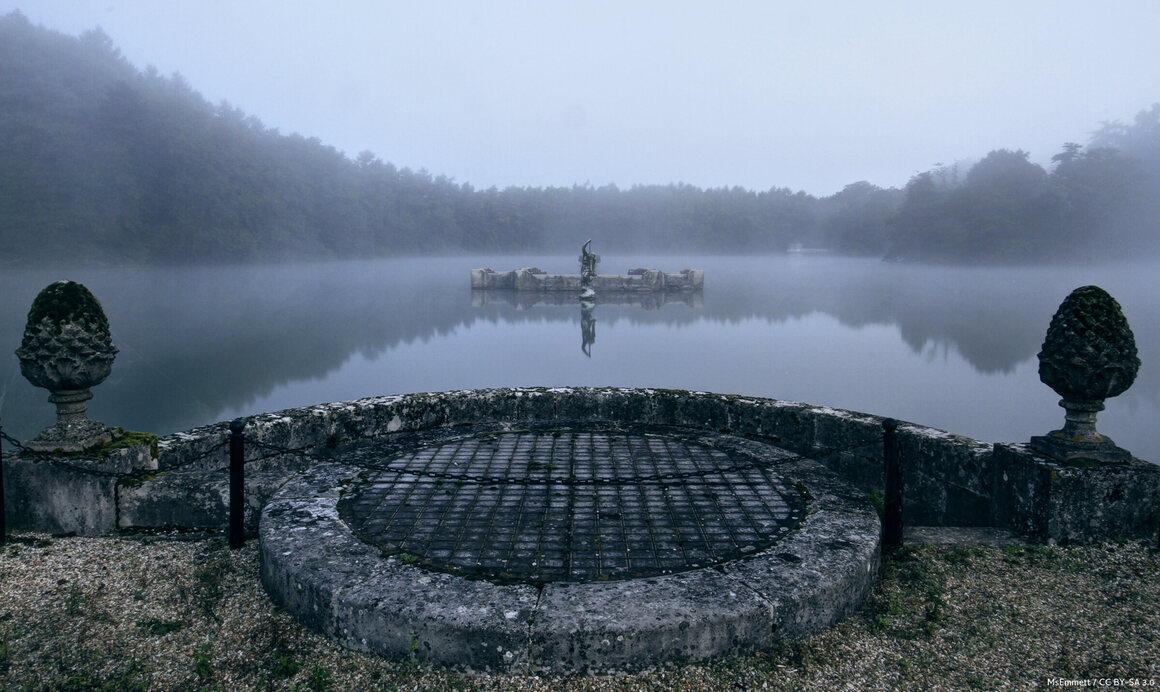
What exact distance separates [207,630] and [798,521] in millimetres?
3407

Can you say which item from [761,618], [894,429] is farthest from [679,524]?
[894,429]

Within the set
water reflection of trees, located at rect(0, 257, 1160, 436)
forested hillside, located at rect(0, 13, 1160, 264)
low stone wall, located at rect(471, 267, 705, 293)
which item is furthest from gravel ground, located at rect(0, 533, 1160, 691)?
forested hillside, located at rect(0, 13, 1160, 264)

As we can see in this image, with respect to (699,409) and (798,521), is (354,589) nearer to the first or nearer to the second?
(798,521)

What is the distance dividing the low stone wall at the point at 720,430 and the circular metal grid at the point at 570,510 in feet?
2.16

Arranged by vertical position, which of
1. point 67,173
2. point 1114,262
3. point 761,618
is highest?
point 67,173

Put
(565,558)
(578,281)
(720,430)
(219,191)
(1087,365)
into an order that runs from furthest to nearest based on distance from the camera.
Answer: (219,191)
(578,281)
(720,430)
(1087,365)
(565,558)

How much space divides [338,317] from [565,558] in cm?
3350

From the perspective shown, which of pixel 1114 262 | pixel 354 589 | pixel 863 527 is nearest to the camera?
pixel 354 589

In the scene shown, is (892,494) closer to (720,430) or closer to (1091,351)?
(1091,351)

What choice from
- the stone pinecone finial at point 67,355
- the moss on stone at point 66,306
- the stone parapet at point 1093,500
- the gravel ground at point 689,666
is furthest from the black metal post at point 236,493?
the stone parapet at point 1093,500

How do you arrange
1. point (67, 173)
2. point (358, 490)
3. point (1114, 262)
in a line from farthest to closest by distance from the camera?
point (1114, 262) < point (67, 173) < point (358, 490)

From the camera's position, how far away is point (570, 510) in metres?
4.63

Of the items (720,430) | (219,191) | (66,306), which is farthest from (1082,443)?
(219,191)

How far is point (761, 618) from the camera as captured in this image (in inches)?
132
